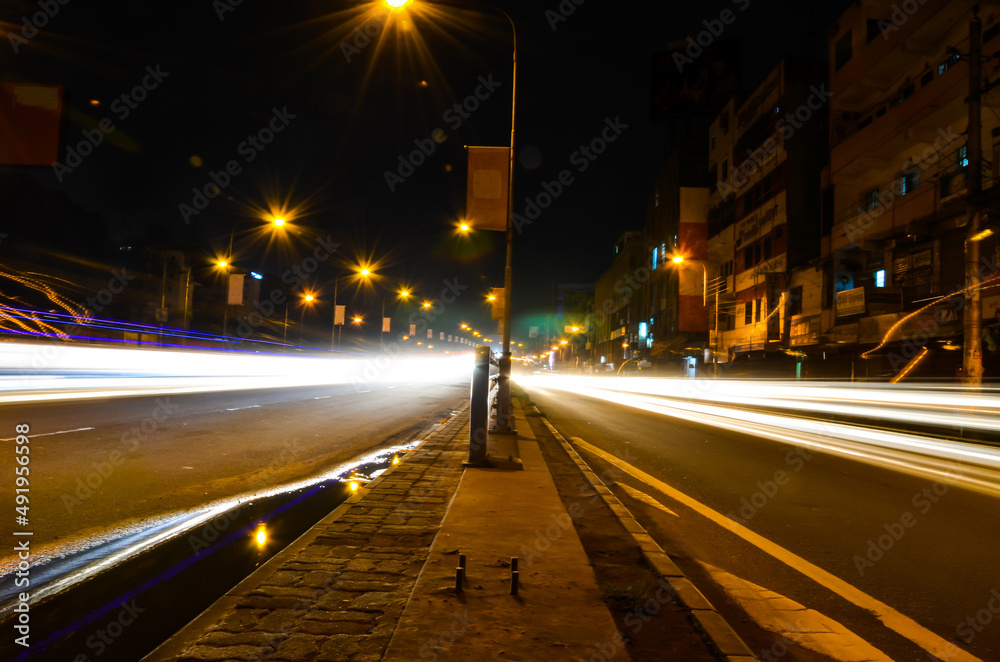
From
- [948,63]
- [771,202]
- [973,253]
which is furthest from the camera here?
[771,202]

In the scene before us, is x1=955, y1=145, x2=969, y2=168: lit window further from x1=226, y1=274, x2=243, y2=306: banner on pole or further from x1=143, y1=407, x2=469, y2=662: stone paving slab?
x1=226, y1=274, x2=243, y2=306: banner on pole

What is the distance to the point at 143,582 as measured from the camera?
4.22 m

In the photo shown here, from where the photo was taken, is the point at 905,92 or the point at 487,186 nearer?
the point at 487,186

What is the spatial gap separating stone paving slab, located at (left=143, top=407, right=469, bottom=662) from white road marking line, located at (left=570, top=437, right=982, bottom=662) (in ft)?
10.4

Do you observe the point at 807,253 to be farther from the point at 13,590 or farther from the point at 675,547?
the point at 13,590

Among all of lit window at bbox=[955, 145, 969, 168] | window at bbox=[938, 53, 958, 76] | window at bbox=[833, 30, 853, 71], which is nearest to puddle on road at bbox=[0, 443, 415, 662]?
lit window at bbox=[955, 145, 969, 168]

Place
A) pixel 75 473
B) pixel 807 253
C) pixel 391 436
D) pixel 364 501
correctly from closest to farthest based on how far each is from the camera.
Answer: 1. pixel 364 501
2. pixel 75 473
3. pixel 391 436
4. pixel 807 253

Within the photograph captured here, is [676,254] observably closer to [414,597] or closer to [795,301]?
[795,301]

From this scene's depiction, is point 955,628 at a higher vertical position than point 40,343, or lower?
lower

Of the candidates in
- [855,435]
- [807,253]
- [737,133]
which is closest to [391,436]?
[855,435]

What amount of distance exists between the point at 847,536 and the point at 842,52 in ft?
98.4

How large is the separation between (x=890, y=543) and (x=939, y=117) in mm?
22166

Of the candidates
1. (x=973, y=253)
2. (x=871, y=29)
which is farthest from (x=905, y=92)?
(x=973, y=253)

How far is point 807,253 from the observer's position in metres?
31.9
